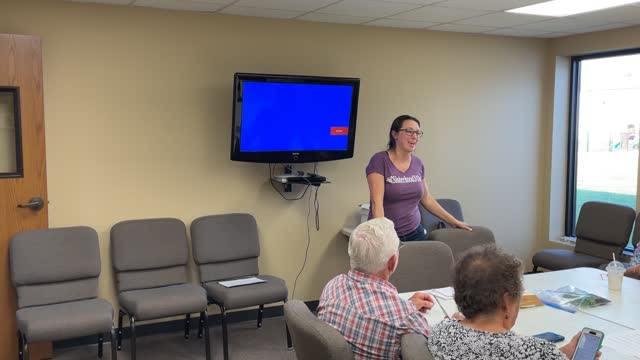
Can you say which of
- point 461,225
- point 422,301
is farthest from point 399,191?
point 422,301

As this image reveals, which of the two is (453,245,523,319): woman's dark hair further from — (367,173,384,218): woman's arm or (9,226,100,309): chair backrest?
(9,226,100,309): chair backrest

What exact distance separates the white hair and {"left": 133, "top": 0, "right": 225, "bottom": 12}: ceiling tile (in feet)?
8.07

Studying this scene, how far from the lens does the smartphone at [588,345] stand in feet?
7.29

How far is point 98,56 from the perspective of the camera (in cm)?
450

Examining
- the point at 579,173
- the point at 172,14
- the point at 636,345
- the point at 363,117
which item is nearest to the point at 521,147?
the point at 579,173

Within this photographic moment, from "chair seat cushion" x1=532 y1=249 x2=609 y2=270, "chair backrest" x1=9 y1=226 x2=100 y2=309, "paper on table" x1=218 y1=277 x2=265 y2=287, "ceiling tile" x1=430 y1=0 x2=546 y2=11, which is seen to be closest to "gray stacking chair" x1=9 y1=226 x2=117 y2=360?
"chair backrest" x1=9 y1=226 x2=100 y2=309

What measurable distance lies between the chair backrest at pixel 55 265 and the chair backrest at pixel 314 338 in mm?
2327

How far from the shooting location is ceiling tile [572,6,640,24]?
4.75m

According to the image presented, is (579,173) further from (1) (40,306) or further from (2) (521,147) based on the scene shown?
(1) (40,306)

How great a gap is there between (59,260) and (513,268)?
10.6 feet

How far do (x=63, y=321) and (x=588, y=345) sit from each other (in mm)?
2869

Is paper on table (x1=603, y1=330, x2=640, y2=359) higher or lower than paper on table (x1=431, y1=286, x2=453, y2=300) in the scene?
lower

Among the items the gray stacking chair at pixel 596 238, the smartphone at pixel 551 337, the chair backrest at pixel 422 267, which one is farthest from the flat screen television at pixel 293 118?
Answer: the smartphone at pixel 551 337

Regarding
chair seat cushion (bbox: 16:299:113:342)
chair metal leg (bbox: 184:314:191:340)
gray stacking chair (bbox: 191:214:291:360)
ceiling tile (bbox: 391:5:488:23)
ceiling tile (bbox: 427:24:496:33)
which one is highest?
ceiling tile (bbox: 427:24:496:33)
